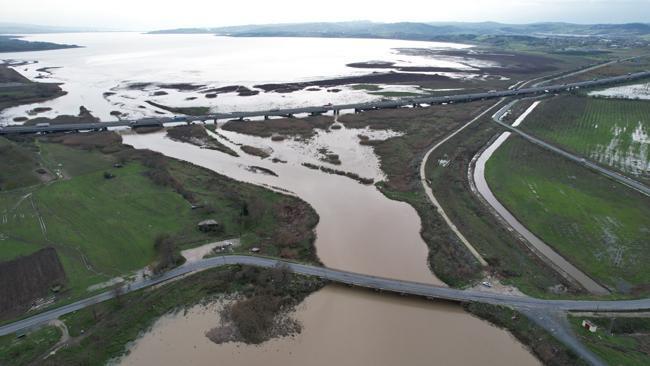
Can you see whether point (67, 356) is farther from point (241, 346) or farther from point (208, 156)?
point (208, 156)

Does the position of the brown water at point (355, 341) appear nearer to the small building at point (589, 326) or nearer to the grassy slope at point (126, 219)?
the small building at point (589, 326)

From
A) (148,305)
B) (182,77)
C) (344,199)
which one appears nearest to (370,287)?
(148,305)

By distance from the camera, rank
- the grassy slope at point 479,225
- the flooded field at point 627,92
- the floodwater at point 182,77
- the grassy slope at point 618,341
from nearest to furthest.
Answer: the grassy slope at point 618,341
the grassy slope at point 479,225
the floodwater at point 182,77
the flooded field at point 627,92

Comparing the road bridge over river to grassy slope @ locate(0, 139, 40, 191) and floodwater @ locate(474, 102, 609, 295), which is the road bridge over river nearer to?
floodwater @ locate(474, 102, 609, 295)

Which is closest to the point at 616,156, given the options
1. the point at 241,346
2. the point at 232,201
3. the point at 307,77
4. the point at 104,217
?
the point at 232,201

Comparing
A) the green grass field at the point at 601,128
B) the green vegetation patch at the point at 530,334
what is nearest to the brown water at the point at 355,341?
the green vegetation patch at the point at 530,334

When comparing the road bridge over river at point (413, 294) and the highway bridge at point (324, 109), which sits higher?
the highway bridge at point (324, 109)

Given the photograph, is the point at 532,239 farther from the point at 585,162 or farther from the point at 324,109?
the point at 324,109
